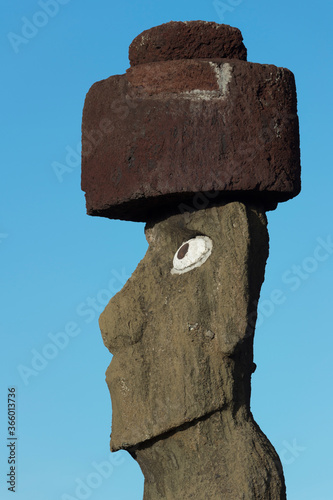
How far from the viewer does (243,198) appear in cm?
922

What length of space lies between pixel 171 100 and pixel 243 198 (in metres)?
0.90

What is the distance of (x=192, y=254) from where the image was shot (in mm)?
9133

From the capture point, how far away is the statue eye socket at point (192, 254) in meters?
9.09

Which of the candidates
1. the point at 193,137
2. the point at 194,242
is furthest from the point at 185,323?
the point at 193,137

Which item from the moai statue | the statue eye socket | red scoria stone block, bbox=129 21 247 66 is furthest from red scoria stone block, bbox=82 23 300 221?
the statue eye socket

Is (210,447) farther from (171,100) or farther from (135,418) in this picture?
(171,100)

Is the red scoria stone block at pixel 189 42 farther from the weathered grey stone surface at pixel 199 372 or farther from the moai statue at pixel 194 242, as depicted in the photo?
the weathered grey stone surface at pixel 199 372

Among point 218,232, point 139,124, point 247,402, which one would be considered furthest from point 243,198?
point 247,402

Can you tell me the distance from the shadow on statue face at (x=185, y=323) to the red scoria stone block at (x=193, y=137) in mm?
266

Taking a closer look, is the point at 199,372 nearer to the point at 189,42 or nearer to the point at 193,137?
the point at 193,137

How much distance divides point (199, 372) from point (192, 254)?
35.1 inches

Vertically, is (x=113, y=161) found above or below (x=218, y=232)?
above

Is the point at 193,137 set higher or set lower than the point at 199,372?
higher

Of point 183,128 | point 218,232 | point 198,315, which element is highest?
point 183,128
